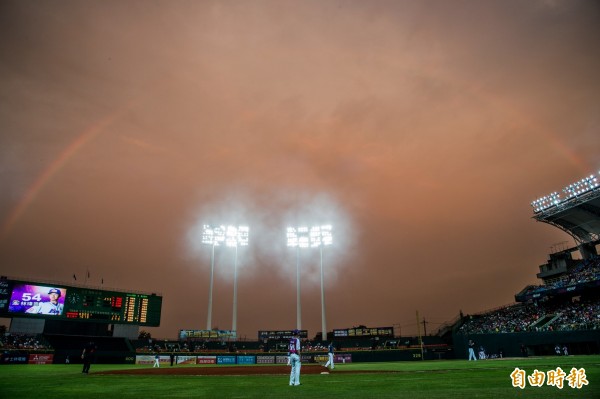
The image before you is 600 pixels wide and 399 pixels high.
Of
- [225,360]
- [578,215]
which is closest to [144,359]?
[225,360]

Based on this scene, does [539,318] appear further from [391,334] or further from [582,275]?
[391,334]

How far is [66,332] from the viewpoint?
183 ft

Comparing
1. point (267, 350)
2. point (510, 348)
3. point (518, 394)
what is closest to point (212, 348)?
point (267, 350)

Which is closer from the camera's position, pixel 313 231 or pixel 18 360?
pixel 18 360

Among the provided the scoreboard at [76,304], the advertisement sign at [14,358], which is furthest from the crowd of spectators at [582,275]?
the advertisement sign at [14,358]

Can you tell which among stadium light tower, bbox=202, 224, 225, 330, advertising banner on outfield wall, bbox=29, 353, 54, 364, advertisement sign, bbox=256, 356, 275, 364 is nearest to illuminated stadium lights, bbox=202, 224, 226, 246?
stadium light tower, bbox=202, 224, 225, 330

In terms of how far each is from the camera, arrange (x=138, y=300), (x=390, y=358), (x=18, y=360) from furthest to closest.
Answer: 1. (x=138, y=300)
2. (x=390, y=358)
3. (x=18, y=360)

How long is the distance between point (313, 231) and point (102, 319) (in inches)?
1360

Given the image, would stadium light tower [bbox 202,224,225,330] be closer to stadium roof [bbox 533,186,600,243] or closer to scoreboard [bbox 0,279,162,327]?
scoreboard [bbox 0,279,162,327]

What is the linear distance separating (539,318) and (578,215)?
50.6 ft

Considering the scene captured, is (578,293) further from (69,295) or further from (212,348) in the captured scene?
(69,295)

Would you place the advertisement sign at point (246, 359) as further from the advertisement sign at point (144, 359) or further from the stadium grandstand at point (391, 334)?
the advertisement sign at point (144, 359)

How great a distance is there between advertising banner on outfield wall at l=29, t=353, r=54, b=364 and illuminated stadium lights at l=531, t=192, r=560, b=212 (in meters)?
66.0

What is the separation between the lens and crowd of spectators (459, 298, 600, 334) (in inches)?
1623
